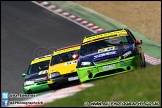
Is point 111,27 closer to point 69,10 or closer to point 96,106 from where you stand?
point 69,10

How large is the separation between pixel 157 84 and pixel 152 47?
42.9 ft

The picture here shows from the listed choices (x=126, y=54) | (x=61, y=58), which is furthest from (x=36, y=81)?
(x=126, y=54)

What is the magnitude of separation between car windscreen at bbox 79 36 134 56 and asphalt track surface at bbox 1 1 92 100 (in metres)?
5.40

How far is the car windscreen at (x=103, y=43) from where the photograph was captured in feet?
56.4

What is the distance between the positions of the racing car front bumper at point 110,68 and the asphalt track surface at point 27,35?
6.41 meters

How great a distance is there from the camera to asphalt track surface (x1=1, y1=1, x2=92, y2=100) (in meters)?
24.1

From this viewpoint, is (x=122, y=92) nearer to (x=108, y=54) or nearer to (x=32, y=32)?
(x=108, y=54)

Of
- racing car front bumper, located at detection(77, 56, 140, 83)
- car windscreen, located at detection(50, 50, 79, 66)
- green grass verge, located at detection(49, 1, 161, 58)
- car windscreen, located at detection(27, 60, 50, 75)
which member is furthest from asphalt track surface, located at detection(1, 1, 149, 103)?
racing car front bumper, located at detection(77, 56, 140, 83)

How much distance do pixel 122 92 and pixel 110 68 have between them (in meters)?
5.05

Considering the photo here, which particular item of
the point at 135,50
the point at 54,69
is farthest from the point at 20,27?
the point at 135,50

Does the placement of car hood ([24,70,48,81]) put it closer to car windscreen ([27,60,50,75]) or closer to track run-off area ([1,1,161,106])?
car windscreen ([27,60,50,75])

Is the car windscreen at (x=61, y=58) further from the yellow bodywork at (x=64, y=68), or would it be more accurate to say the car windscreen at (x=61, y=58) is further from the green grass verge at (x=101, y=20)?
the green grass verge at (x=101, y=20)

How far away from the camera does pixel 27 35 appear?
2731cm

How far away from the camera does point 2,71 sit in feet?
77.4
